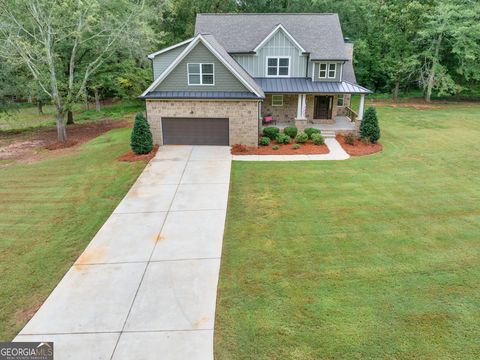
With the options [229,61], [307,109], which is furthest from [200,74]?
[307,109]

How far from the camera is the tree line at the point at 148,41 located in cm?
2295

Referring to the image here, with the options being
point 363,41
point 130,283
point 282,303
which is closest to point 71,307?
point 130,283

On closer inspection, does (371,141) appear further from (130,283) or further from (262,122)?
(130,283)

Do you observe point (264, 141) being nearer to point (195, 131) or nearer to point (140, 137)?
point (195, 131)

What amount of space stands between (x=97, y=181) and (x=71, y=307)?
9323mm

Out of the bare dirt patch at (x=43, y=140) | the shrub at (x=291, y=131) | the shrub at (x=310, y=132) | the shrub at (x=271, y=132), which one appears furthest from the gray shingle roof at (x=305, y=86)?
the bare dirt patch at (x=43, y=140)

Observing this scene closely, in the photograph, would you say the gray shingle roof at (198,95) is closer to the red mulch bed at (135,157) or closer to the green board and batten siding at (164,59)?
the green board and batten siding at (164,59)

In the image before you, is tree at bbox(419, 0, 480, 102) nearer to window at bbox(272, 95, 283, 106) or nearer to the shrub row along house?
the shrub row along house

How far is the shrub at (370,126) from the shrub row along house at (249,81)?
5.78 ft

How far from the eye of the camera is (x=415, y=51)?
4062cm

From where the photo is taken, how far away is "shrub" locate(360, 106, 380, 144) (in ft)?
74.9

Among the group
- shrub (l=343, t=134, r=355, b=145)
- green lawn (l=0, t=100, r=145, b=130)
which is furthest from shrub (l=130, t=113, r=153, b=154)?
green lawn (l=0, t=100, r=145, b=130)

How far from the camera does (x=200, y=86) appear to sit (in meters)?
22.2

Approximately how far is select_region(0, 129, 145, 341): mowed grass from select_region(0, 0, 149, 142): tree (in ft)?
18.7
